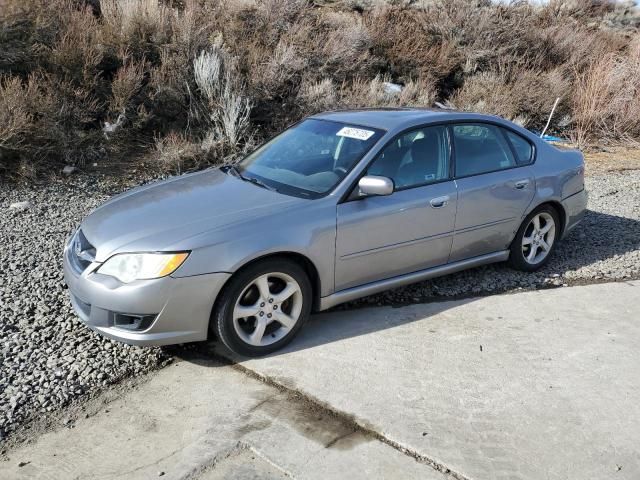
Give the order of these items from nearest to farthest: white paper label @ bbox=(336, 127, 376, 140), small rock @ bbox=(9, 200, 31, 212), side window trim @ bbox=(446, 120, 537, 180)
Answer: white paper label @ bbox=(336, 127, 376, 140)
side window trim @ bbox=(446, 120, 537, 180)
small rock @ bbox=(9, 200, 31, 212)

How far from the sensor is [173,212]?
171 inches

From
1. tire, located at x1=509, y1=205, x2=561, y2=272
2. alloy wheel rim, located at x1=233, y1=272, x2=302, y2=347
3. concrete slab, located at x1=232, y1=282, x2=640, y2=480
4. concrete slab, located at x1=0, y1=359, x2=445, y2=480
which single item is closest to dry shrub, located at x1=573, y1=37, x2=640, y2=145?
tire, located at x1=509, y1=205, x2=561, y2=272

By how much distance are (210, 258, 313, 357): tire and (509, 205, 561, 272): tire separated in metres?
2.28

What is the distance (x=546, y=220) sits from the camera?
6020mm

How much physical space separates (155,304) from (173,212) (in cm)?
73

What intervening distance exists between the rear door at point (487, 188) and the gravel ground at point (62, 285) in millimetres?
452

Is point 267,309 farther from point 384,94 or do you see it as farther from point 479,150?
point 384,94

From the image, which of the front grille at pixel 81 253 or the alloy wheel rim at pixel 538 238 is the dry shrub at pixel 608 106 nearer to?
the alloy wheel rim at pixel 538 238

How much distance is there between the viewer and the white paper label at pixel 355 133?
4.92 m

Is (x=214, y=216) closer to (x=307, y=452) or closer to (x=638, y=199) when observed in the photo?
(x=307, y=452)

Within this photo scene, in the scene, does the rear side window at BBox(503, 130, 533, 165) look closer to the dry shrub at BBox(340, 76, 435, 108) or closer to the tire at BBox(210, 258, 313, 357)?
the tire at BBox(210, 258, 313, 357)

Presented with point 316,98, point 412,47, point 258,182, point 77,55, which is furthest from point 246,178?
point 412,47

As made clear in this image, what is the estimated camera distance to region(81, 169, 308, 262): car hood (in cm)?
403

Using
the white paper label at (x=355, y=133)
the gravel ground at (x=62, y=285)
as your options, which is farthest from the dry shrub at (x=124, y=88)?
the white paper label at (x=355, y=133)
